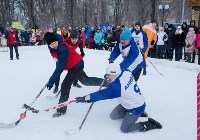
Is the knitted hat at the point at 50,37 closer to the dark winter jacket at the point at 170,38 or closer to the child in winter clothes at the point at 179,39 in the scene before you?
the child in winter clothes at the point at 179,39

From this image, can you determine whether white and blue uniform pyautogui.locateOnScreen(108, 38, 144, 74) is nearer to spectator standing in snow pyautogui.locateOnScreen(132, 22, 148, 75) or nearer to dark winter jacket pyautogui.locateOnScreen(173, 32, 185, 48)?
spectator standing in snow pyautogui.locateOnScreen(132, 22, 148, 75)

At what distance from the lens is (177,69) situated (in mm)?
9805

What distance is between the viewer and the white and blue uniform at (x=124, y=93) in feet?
13.0

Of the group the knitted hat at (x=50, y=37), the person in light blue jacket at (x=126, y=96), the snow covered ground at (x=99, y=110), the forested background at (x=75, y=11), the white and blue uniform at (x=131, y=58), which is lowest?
the snow covered ground at (x=99, y=110)

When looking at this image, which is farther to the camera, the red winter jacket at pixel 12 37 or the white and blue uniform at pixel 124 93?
the red winter jacket at pixel 12 37

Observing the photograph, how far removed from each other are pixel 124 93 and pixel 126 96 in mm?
66

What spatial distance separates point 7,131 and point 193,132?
2885 mm

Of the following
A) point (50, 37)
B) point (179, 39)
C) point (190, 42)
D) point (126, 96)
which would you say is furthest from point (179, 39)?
point (126, 96)

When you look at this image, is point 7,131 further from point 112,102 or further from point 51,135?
point 112,102

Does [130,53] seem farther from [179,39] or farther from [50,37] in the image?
[179,39]

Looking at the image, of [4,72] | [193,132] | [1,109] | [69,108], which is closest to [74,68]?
[69,108]

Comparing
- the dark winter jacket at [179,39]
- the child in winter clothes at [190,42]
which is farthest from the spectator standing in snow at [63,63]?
the dark winter jacket at [179,39]

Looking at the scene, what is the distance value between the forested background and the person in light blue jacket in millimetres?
22787

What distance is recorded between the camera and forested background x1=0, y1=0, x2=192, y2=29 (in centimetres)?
3075
